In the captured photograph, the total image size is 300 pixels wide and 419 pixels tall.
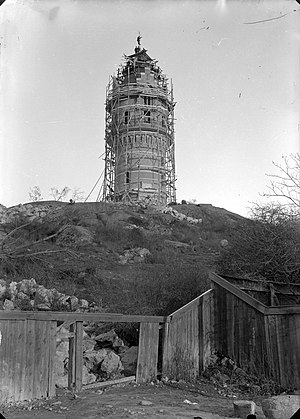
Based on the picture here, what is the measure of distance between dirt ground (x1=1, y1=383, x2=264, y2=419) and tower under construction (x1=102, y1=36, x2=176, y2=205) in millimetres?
36430

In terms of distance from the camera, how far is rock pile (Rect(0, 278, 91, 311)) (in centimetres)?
1442

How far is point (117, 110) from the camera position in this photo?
161ft

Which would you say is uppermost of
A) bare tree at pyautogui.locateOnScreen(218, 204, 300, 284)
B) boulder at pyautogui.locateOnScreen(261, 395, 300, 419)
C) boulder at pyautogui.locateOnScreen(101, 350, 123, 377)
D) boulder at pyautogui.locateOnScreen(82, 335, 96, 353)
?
bare tree at pyautogui.locateOnScreen(218, 204, 300, 284)

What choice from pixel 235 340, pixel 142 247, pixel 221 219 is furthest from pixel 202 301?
pixel 221 219

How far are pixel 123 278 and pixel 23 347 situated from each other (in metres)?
13.2

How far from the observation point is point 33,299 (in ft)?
50.6

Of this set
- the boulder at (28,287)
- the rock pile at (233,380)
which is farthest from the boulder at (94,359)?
the boulder at (28,287)

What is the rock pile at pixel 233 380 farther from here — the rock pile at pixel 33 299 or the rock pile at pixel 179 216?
the rock pile at pixel 179 216

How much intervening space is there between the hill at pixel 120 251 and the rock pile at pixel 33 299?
612mm

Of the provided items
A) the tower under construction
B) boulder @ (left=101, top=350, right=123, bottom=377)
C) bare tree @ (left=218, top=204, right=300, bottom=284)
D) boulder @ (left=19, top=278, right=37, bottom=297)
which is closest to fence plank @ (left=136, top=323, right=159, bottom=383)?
boulder @ (left=101, top=350, right=123, bottom=377)

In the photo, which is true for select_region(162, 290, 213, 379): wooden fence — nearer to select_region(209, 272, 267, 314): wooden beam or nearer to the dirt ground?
select_region(209, 272, 267, 314): wooden beam

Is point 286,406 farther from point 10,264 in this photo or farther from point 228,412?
point 10,264

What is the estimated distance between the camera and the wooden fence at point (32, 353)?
7.53 metres

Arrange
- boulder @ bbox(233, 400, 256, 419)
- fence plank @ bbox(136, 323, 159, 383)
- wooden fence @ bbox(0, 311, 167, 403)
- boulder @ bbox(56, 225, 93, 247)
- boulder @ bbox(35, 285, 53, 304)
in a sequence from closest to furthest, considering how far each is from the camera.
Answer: boulder @ bbox(233, 400, 256, 419), wooden fence @ bbox(0, 311, 167, 403), fence plank @ bbox(136, 323, 159, 383), boulder @ bbox(35, 285, 53, 304), boulder @ bbox(56, 225, 93, 247)
